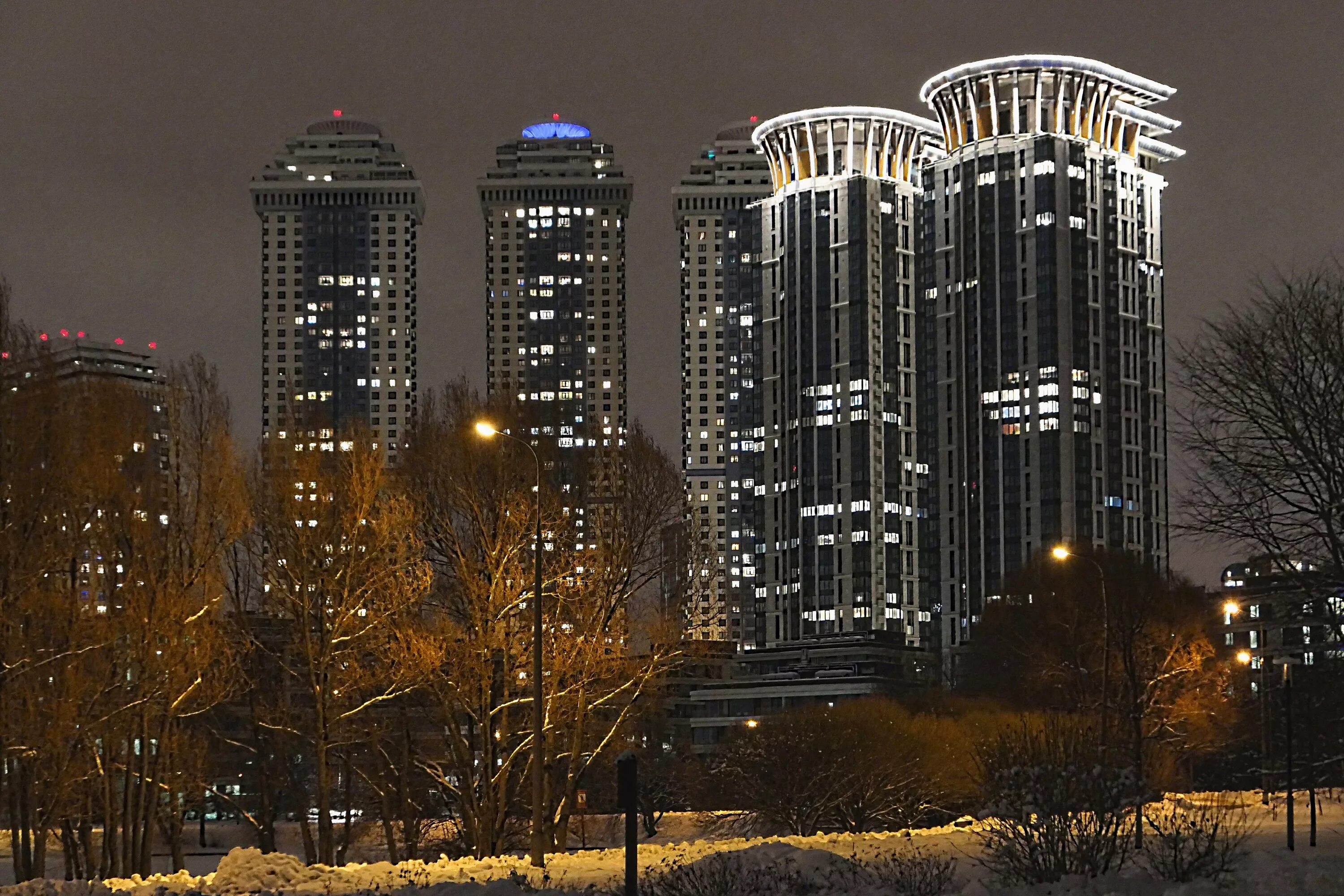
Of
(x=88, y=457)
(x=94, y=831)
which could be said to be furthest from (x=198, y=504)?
(x=94, y=831)

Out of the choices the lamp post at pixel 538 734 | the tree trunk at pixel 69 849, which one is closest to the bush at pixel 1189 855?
the lamp post at pixel 538 734

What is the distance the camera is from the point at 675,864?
26.9 m

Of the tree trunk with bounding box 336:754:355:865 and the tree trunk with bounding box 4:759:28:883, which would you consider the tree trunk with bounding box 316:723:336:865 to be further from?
the tree trunk with bounding box 336:754:355:865

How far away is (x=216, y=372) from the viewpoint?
44.4 meters

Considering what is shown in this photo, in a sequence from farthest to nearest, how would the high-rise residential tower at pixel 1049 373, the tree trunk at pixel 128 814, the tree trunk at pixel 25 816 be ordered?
the high-rise residential tower at pixel 1049 373 → the tree trunk at pixel 128 814 → the tree trunk at pixel 25 816

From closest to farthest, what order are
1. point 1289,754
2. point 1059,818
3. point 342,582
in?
1. point 1059,818
2. point 1289,754
3. point 342,582

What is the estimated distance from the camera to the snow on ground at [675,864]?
72.3 ft

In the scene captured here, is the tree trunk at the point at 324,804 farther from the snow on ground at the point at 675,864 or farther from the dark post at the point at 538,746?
the dark post at the point at 538,746

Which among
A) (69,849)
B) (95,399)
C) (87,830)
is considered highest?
(95,399)

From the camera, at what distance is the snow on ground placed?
22047 millimetres

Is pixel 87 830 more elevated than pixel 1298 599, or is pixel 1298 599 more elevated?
pixel 1298 599

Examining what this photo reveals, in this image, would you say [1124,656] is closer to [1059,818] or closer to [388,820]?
[388,820]

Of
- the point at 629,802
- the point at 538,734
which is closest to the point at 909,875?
the point at 629,802

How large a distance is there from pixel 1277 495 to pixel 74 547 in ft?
83.2
